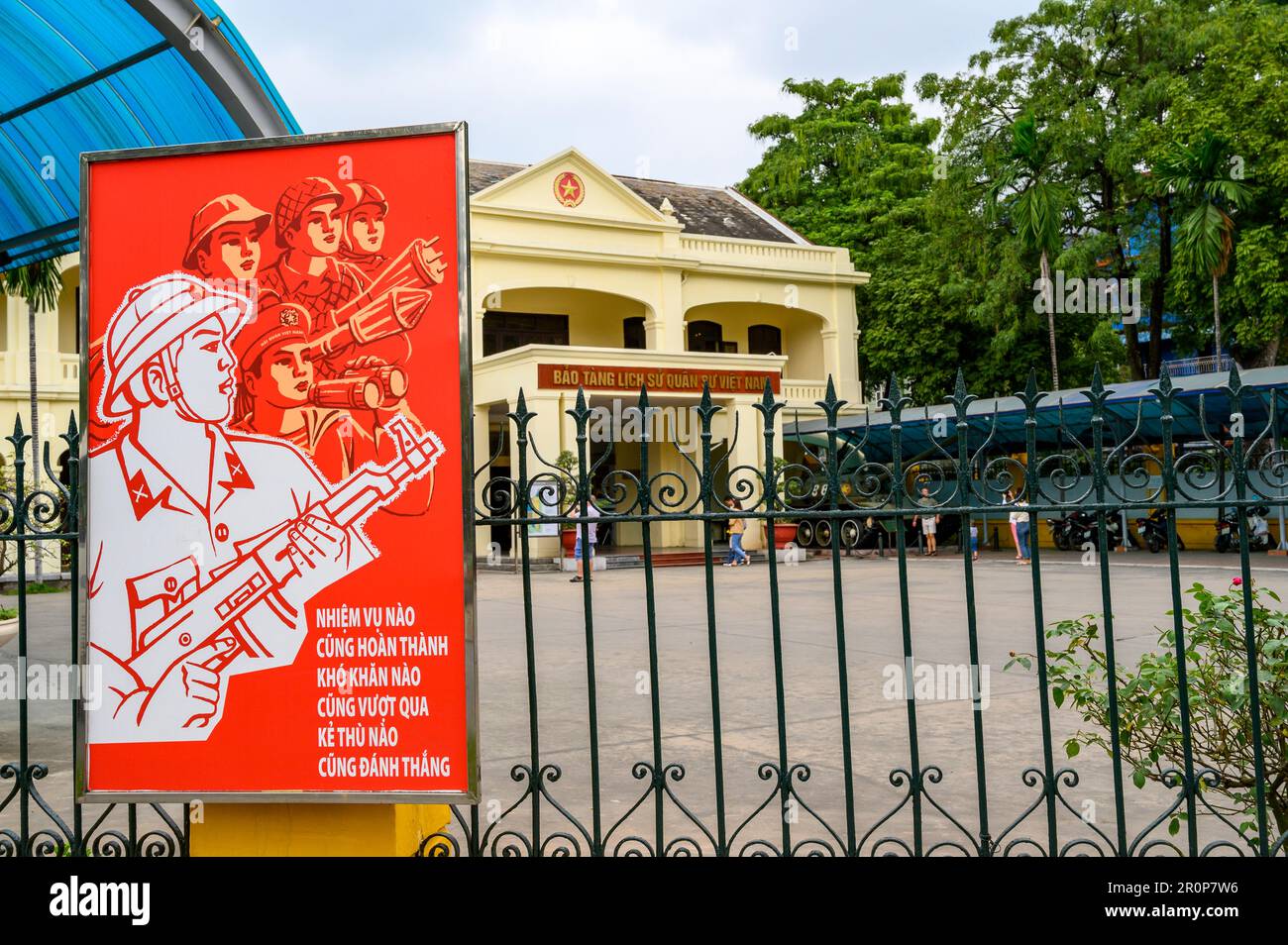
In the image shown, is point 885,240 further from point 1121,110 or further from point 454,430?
point 454,430

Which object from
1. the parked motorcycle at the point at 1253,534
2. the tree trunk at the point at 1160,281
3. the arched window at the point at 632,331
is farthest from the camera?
the arched window at the point at 632,331

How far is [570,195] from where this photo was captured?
89.5 ft

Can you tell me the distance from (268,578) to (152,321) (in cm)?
92

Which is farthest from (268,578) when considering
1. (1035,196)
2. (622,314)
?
(622,314)

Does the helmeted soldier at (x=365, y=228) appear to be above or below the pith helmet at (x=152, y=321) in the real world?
above

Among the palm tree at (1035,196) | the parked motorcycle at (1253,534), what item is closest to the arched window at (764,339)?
the palm tree at (1035,196)

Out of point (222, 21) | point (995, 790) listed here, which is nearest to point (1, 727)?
point (222, 21)

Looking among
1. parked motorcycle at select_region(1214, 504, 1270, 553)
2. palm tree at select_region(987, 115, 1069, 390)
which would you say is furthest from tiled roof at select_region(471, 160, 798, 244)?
parked motorcycle at select_region(1214, 504, 1270, 553)

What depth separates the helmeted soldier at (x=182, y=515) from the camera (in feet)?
11.0

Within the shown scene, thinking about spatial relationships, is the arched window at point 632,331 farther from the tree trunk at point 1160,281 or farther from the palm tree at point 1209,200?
the palm tree at point 1209,200

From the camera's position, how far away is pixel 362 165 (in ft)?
11.2

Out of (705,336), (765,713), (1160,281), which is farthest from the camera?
(705,336)

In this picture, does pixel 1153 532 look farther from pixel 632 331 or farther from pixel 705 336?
pixel 632 331

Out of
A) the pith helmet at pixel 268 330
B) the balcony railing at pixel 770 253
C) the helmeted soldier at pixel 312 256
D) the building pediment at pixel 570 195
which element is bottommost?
the pith helmet at pixel 268 330
